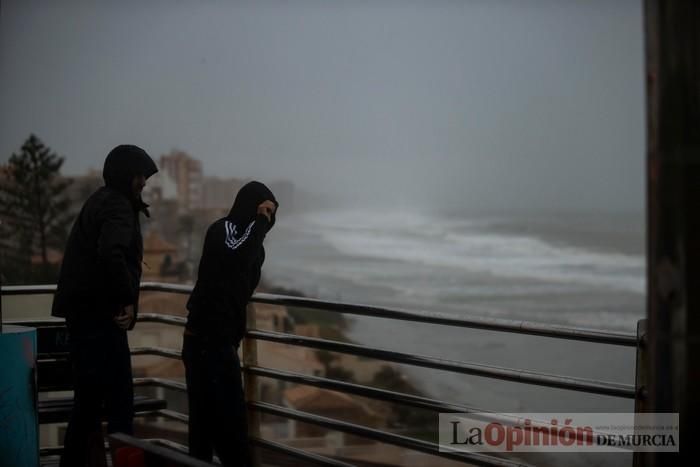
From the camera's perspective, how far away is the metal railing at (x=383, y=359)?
3.52m

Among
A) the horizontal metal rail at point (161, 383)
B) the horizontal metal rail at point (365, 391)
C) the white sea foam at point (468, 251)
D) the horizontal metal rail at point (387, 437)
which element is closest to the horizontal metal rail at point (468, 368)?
the horizontal metal rail at point (365, 391)

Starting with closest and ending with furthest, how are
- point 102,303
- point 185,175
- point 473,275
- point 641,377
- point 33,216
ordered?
point 641,377, point 102,303, point 33,216, point 185,175, point 473,275

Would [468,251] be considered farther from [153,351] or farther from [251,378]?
[251,378]

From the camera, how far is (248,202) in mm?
4059

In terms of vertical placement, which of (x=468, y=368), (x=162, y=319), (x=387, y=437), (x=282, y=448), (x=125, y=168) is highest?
(x=125, y=168)

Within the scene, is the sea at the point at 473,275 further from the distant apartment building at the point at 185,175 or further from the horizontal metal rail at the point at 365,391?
the horizontal metal rail at the point at 365,391

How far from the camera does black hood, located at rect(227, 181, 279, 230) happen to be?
4.05m

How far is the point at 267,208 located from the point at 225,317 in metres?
0.51

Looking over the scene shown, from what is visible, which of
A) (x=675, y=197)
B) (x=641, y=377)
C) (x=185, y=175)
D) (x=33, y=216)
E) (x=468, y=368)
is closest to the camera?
(x=675, y=197)

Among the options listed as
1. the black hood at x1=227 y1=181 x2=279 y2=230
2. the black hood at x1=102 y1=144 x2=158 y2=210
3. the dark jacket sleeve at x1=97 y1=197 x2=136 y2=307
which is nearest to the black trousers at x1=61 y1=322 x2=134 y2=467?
the dark jacket sleeve at x1=97 y1=197 x2=136 y2=307

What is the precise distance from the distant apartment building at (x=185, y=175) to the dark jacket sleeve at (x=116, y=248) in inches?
1393

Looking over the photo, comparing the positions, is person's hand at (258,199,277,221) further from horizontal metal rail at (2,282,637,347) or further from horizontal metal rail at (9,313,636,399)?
horizontal metal rail at (9,313,636,399)

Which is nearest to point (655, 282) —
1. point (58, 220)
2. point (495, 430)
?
point (495, 430)

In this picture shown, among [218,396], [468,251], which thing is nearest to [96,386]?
[218,396]
